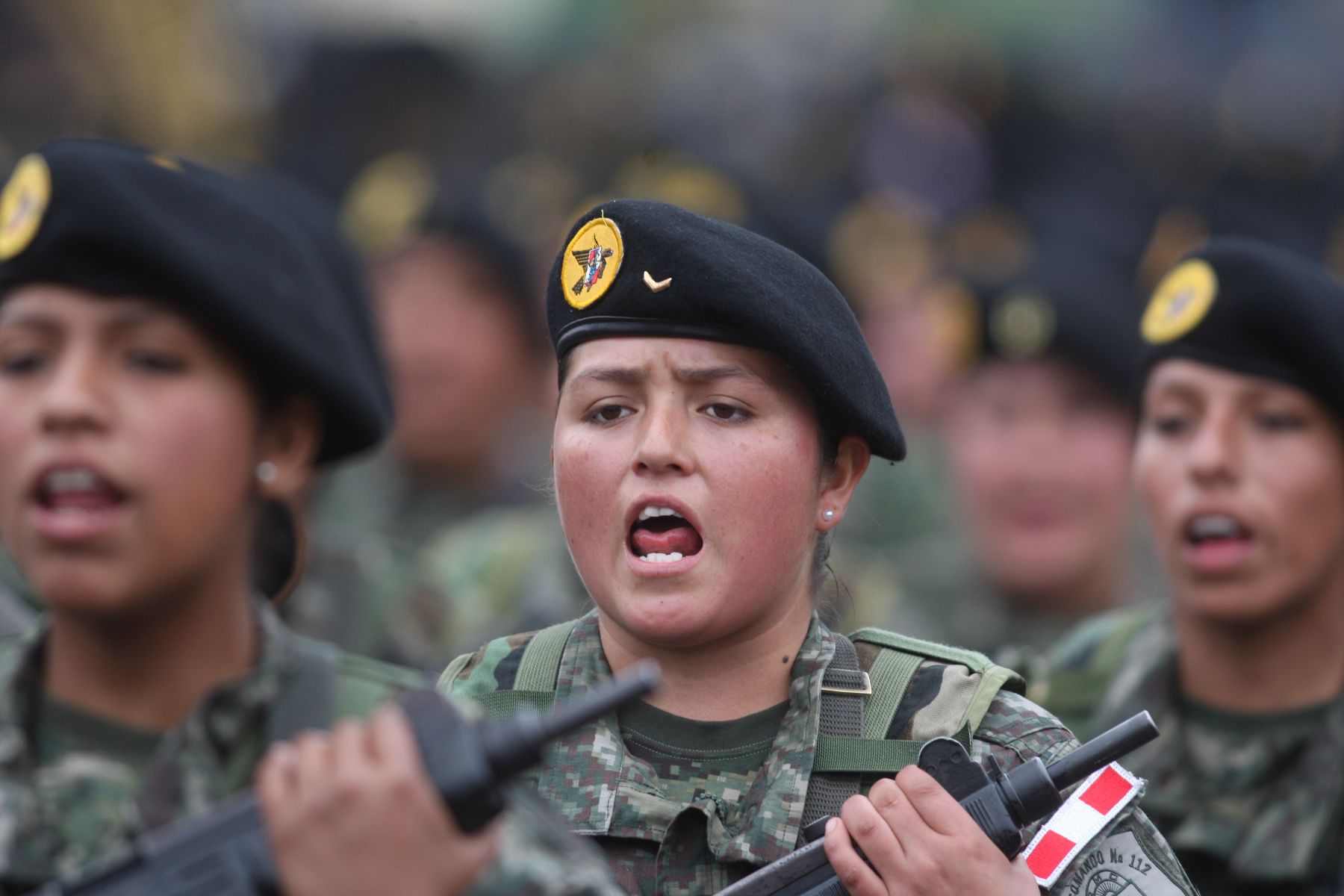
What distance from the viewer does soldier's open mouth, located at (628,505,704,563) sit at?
4.04 metres

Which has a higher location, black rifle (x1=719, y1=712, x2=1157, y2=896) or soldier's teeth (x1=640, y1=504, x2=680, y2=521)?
soldier's teeth (x1=640, y1=504, x2=680, y2=521)

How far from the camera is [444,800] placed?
327 cm

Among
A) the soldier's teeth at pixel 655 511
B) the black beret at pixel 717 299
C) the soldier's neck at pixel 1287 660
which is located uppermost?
the black beret at pixel 717 299

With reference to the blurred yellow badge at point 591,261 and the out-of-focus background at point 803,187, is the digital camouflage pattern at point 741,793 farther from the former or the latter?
the blurred yellow badge at point 591,261

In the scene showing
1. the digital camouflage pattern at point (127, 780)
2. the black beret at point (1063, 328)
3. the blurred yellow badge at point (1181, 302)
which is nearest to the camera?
the digital camouflage pattern at point (127, 780)

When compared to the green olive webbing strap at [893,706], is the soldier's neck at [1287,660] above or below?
below

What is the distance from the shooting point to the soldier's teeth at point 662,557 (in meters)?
4.03

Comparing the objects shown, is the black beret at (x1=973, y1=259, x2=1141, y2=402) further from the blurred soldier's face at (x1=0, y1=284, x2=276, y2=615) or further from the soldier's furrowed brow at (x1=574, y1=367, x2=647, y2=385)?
the blurred soldier's face at (x1=0, y1=284, x2=276, y2=615)

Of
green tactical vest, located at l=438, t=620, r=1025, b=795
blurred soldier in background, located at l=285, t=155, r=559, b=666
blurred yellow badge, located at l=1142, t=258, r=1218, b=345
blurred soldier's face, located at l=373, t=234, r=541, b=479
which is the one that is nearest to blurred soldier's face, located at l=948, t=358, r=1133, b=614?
blurred soldier in background, located at l=285, t=155, r=559, b=666

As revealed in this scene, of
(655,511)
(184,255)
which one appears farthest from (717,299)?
(184,255)

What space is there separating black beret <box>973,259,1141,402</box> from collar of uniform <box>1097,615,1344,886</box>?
3053 mm

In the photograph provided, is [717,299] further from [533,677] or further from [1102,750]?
[1102,750]

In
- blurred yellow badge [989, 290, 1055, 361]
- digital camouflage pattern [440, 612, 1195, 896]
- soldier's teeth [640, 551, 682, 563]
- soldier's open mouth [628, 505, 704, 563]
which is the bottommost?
digital camouflage pattern [440, 612, 1195, 896]

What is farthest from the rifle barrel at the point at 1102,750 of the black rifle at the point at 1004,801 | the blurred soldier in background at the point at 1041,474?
the blurred soldier in background at the point at 1041,474
